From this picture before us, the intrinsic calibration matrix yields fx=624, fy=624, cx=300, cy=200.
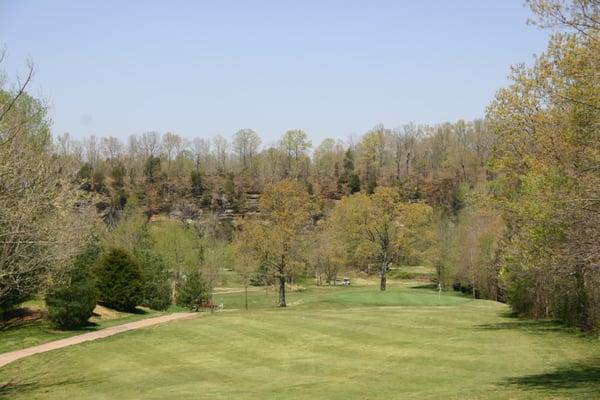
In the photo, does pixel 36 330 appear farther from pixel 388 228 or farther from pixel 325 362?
pixel 388 228

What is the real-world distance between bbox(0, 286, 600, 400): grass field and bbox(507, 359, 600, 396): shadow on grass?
2cm

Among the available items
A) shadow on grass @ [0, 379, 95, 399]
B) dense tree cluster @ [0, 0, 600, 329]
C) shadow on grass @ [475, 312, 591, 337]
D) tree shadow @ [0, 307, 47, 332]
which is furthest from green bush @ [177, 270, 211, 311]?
shadow on grass @ [0, 379, 95, 399]

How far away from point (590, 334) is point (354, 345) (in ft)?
28.1

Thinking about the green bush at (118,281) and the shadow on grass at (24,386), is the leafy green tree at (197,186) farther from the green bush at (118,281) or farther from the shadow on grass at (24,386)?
the shadow on grass at (24,386)

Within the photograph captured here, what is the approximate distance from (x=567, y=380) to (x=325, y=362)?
25.3 ft

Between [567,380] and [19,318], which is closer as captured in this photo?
[567,380]

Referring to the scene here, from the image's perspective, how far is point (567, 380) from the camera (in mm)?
14594

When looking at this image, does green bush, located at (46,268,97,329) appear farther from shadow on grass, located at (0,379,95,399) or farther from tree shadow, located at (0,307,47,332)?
shadow on grass, located at (0,379,95,399)

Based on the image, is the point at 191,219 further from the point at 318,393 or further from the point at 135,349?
the point at 318,393

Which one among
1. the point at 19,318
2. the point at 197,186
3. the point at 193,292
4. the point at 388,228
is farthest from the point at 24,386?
the point at 197,186

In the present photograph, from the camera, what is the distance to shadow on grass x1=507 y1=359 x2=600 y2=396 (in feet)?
44.2

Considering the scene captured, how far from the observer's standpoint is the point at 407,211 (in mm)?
63656

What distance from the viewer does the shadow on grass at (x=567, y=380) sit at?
1348cm

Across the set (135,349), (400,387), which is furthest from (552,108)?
(135,349)
